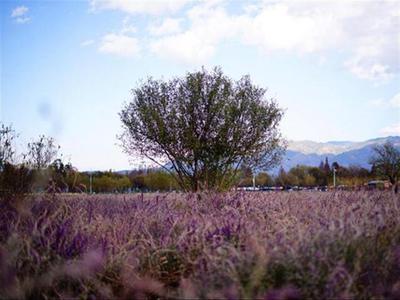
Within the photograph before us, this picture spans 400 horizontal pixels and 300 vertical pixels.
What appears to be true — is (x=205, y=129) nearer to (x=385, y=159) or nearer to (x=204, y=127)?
(x=204, y=127)

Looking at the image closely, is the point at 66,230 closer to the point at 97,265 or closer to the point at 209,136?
the point at 97,265

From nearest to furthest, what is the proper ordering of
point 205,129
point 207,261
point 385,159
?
point 207,261
point 205,129
point 385,159

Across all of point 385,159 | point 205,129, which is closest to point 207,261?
point 205,129

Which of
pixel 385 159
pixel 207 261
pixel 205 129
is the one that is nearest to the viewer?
pixel 207 261

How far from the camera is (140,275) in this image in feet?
15.3

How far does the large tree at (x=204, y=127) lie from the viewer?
885 inches

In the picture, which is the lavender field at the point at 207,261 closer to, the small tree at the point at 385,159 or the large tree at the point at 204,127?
the large tree at the point at 204,127

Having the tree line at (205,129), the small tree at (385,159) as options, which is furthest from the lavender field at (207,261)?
the small tree at (385,159)

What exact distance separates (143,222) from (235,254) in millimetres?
2727

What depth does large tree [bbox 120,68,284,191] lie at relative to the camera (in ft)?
73.8

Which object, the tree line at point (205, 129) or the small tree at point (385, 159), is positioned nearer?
the tree line at point (205, 129)

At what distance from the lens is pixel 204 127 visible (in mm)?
22750

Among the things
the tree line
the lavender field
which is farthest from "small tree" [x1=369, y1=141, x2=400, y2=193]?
the lavender field

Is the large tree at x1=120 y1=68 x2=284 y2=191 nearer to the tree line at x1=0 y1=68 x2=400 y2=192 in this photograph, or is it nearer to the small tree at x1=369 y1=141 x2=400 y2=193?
the tree line at x1=0 y1=68 x2=400 y2=192
